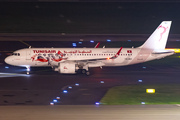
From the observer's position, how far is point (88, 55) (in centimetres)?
2778

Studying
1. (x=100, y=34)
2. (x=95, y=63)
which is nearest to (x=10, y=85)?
(x=95, y=63)

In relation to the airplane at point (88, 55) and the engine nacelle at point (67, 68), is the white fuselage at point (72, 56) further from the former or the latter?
the engine nacelle at point (67, 68)

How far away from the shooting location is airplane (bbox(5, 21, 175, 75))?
27312 millimetres

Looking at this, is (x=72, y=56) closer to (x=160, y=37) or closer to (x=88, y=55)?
(x=88, y=55)

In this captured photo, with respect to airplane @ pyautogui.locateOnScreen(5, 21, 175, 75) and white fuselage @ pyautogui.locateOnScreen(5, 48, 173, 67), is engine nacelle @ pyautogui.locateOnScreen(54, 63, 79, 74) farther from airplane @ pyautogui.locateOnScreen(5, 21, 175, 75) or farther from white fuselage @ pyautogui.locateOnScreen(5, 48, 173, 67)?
white fuselage @ pyautogui.locateOnScreen(5, 48, 173, 67)

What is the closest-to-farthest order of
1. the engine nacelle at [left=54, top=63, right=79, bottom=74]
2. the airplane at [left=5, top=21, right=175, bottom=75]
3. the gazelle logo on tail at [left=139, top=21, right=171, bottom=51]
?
the engine nacelle at [left=54, top=63, right=79, bottom=74]
the airplane at [left=5, top=21, right=175, bottom=75]
the gazelle logo on tail at [left=139, top=21, right=171, bottom=51]

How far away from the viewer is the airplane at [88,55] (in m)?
27.3

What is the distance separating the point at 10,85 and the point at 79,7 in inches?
2559

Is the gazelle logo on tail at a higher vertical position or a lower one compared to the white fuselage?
higher

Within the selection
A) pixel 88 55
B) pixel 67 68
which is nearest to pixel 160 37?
pixel 88 55

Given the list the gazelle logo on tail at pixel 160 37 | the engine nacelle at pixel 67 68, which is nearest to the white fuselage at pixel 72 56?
the gazelle logo on tail at pixel 160 37

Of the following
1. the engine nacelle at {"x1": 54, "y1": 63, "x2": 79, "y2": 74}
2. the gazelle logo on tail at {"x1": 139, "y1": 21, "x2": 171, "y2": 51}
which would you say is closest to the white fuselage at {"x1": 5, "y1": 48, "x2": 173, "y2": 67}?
the gazelle logo on tail at {"x1": 139, "y1": 21, "x2": 171, "y2": 51}

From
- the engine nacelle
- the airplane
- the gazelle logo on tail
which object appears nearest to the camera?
the engine nacelle

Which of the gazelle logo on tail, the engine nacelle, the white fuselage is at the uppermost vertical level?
the gazelle logo on tail
